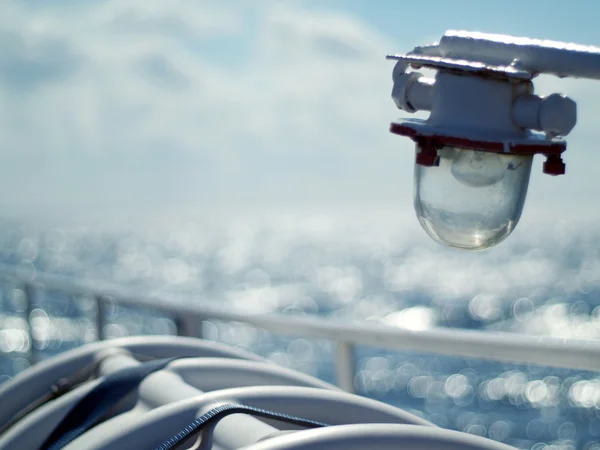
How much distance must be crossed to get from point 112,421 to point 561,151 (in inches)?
31.5

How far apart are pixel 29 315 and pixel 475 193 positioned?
3.08 metres

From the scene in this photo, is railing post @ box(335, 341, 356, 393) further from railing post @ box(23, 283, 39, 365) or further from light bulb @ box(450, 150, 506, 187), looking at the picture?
railing post @ box(23, 283, 39, 365)

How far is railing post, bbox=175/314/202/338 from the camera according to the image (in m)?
2.85

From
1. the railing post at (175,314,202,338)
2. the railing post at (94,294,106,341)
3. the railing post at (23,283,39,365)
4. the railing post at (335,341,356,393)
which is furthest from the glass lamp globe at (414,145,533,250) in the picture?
the railing post at (23,283,39,365)

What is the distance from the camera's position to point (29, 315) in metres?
3.67

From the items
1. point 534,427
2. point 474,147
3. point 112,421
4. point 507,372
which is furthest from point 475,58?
point 507,372

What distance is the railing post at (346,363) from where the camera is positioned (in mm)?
2346

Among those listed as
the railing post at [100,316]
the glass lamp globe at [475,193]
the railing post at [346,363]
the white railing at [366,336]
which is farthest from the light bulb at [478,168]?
the railing post at [100,316]

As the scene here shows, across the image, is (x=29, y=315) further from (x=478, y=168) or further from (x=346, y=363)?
(x=478, y=168)

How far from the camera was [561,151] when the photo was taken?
0.92 m

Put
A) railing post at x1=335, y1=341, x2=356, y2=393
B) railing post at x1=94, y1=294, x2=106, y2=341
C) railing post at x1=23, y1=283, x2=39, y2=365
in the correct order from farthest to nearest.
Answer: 1. railing post at x1=23, y1=283, x2=39, y2=365
2. railing post at x1=94, y1=294, x2=106, y2=341
3. railing post at x1=335, y1=341, x2=356, y2=393

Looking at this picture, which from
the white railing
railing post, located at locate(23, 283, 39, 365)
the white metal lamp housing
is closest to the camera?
the white metal lamp housing

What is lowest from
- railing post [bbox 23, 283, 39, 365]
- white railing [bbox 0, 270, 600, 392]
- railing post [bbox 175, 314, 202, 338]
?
railing post [bbox 23, 283, 39, 365]

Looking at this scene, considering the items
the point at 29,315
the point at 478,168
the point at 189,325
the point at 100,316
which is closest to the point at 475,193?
the point at 478,168
